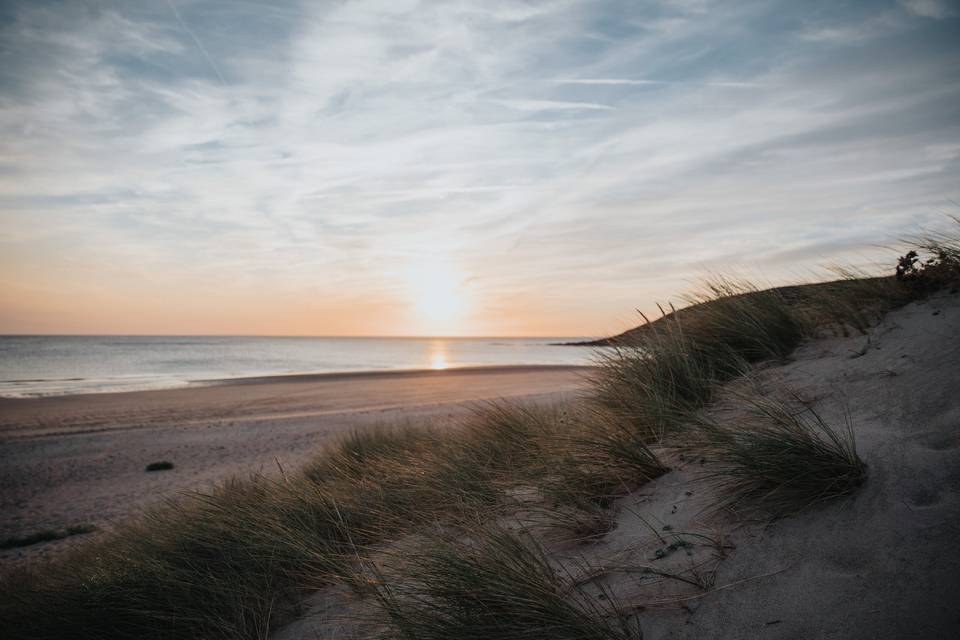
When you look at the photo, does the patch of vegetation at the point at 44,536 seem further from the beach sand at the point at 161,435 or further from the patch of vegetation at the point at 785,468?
the patch of vegetation at the point at 785,468

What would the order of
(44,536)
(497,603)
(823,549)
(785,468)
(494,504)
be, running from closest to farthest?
1. (823,549)
2. (497,603)
3. (785,468)
4. (494,504)
5. (44,536)

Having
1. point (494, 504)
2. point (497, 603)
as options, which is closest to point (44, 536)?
point (494, 504)

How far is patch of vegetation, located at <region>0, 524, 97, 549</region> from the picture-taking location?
20.9 feet

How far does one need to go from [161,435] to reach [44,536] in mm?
7012

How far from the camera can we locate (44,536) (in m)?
6.54

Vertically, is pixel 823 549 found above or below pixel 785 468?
below

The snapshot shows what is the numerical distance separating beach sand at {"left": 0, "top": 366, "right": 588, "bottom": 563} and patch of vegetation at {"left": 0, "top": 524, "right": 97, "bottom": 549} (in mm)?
157

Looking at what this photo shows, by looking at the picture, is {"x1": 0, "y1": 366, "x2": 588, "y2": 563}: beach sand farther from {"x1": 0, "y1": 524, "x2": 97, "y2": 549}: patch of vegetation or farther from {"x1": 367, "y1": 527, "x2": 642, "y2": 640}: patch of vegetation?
{"x1": 367, "y1": 527, "x2": 642, "y2": 640}: patch of vegetation

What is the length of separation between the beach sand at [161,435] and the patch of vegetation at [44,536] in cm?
16

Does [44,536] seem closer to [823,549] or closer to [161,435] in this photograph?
[161,435]

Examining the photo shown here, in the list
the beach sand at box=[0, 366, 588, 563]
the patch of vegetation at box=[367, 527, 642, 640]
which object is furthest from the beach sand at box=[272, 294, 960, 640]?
the beach sand at box=[0, 366, 588, 563]

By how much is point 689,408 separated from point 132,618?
4.19 meters

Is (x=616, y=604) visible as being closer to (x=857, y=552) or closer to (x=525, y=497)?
(x=857, y=552)

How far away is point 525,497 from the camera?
355 cm
